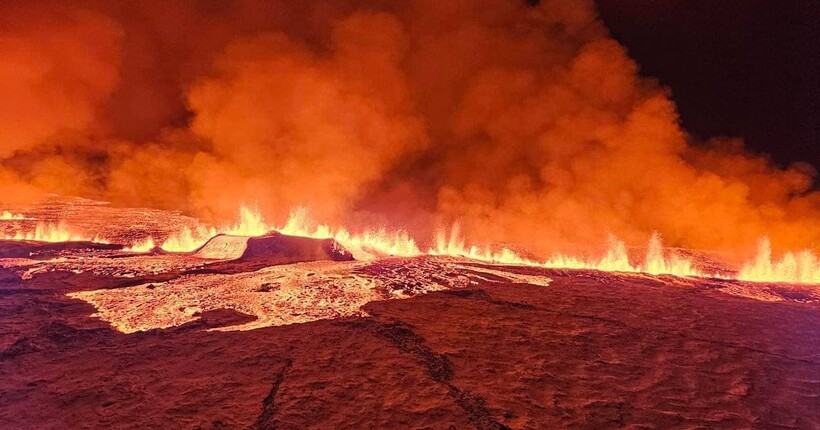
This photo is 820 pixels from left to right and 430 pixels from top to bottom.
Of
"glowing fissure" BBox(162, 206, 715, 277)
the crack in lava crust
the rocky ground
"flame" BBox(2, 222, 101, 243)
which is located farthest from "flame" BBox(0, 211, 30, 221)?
the crack in lava crust

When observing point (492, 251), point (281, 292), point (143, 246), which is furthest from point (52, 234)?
point (492, 251)

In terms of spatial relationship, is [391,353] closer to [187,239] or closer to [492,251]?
[187,239]

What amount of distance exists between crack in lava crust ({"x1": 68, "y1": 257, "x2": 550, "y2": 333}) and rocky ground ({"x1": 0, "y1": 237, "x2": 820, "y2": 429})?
3cm

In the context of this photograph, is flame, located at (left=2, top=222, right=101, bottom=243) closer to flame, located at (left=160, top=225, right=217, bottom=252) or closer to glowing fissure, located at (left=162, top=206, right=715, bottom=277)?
flame, located at (left=160, top=225, right=217, bottom=252)


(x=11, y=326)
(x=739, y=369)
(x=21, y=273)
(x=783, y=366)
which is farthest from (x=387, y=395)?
(x=21, y=273)

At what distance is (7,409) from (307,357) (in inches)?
81.1

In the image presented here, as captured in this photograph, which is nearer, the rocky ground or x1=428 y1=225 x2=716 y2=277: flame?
the rocky ground

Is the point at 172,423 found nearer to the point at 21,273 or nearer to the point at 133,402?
the point at 133,402

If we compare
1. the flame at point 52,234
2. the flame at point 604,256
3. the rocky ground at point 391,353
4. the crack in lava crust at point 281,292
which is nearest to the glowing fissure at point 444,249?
the flame at point 604,256

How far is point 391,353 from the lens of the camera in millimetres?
3852

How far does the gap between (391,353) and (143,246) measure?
875 cm

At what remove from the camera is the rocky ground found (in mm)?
3021

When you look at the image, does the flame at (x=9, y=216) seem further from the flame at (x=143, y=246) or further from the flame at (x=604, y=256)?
the flame at (x=604, y=256)

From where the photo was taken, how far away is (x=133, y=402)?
10.4 feet
